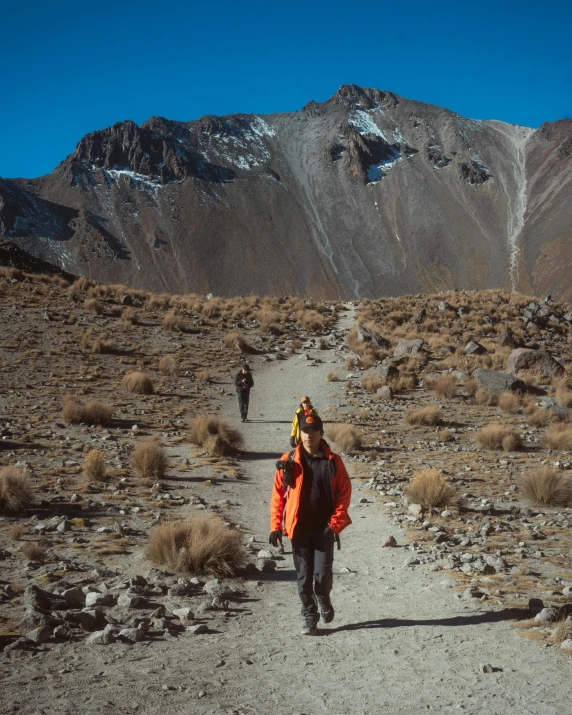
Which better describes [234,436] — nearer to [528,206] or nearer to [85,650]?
[85,650]

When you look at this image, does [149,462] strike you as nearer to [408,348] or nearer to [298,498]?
[298,498]

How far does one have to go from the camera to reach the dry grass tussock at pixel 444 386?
20688 millimetres

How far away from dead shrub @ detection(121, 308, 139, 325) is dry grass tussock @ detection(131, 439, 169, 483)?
1739cm

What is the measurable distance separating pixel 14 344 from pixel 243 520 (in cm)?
1596

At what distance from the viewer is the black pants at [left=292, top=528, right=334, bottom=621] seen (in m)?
5.19

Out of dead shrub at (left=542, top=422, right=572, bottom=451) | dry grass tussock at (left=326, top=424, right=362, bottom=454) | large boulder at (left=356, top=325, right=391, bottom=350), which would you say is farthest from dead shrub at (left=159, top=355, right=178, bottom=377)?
dead shrub at (left=542, top=422, right=572, bottom=451)

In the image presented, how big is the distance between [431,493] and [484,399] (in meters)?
11.4

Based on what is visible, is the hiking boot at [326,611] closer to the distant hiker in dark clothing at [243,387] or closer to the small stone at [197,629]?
the small stone at [197,629]

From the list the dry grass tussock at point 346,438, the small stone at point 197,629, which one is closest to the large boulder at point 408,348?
the dry grass tussock at point 346,438

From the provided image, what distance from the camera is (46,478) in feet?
33.1

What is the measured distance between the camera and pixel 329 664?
4.59m

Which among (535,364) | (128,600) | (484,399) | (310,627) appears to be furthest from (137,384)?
(535,364)

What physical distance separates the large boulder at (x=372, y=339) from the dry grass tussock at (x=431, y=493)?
1943 cm

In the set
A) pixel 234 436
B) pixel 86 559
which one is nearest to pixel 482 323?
pixel 234 436
